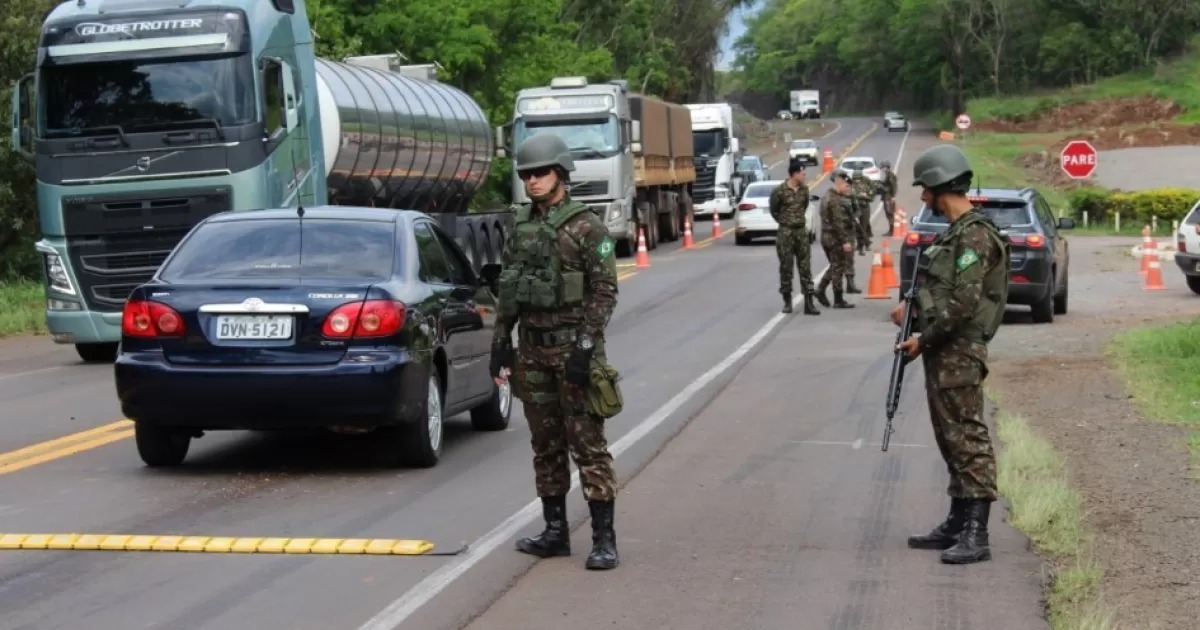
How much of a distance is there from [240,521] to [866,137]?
344ft

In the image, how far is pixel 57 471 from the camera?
35.3 ft

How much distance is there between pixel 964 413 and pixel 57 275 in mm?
12138

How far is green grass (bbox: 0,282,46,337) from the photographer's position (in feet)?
75.5

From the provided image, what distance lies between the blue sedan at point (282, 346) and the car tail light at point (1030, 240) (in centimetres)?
1210

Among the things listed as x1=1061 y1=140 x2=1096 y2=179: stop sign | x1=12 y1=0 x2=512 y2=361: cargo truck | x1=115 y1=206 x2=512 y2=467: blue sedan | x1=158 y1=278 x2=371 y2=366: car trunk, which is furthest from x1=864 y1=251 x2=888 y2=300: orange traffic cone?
x1=1061 y1=140 x2=1096 y2=179: stop sign

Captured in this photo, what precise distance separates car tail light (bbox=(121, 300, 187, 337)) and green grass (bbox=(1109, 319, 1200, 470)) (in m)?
5.88

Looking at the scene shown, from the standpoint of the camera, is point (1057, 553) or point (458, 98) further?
point (458, 98)

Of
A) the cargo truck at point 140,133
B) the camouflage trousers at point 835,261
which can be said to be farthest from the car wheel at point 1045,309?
the cargo truck at point 140,133

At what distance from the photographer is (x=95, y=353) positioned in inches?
751

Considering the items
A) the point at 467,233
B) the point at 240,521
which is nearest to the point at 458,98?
the point at 467,233

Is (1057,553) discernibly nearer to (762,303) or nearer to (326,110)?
(326,110)

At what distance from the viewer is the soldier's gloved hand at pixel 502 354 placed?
804 centimetres

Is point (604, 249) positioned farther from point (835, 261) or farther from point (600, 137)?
point (600, 137)

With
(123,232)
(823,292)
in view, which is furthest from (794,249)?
(123,232)
